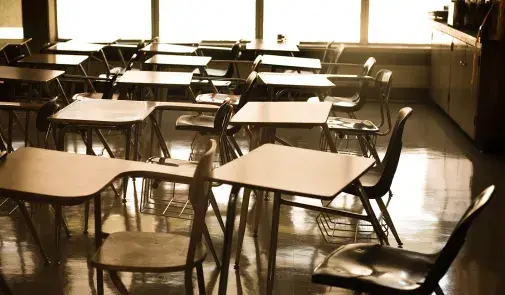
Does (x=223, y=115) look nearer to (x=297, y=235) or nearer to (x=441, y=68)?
(x=297, y=235)

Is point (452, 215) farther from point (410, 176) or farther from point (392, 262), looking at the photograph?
point (392, 262)

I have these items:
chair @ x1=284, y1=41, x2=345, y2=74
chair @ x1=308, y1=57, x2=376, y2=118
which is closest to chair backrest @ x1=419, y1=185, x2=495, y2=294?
chair @ x1=308, y1=57, x2=376, y2=118

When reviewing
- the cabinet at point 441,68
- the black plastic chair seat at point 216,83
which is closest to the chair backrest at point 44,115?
the black plastic chair seat at point 216,83

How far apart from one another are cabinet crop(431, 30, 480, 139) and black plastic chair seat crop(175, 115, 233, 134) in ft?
8.78

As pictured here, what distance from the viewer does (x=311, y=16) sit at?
10898 millimetres

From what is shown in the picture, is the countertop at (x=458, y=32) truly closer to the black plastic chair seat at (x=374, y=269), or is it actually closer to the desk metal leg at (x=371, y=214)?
the desk metal leg at (x=371, y=214)

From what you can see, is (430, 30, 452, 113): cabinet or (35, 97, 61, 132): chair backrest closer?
(35, 97, 61, 132): chair backrest

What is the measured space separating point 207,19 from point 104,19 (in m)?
1.30

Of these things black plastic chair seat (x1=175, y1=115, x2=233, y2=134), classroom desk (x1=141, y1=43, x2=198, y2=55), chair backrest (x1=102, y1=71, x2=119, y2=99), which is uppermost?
classroom desk (x1=141, y1=43, x2=198, y2=55)

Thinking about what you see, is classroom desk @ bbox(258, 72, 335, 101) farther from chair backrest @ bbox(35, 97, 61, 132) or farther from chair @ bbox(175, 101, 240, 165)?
chair backrest @ bbox(35, 97, 61, 132)

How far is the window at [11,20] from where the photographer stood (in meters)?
10.8

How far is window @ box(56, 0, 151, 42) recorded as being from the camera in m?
10.9

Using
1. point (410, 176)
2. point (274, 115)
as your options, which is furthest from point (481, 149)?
point (274, 115)

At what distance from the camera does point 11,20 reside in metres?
10.8
